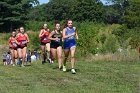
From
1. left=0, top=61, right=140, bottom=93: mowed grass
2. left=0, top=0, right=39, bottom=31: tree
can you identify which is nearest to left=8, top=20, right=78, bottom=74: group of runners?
left=0, top=61, right=140, bottom=93: mowed grass

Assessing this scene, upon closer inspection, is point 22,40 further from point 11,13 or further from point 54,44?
point 11,13

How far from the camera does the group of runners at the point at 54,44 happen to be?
51.2 feet

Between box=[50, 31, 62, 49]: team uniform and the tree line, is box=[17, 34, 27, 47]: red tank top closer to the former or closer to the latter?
box=[50, 31, 62, 49]: team uniform

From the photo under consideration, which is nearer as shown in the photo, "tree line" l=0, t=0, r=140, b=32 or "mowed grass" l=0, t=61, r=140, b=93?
"mowed grass" l=0, t=61, r=140, b=93

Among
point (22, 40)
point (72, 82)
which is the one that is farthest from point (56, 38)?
point (72, 82)

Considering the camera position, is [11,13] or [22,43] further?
[11,13]

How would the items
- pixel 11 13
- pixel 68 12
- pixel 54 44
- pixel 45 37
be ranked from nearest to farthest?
pixel 54 44 → pixel 45 37 → pixel 11 13 → pixel 68 12

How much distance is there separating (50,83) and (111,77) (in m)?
2.46

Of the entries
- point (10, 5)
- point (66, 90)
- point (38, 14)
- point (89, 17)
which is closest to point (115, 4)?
point (38, 14)

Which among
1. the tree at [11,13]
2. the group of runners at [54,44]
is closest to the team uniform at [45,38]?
the group of runners at [54,44]

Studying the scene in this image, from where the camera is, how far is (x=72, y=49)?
1553cm

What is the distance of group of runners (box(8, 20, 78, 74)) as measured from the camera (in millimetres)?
15594

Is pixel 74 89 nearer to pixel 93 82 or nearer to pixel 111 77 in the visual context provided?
pixel 93 82

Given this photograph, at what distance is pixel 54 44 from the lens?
18.1 m
